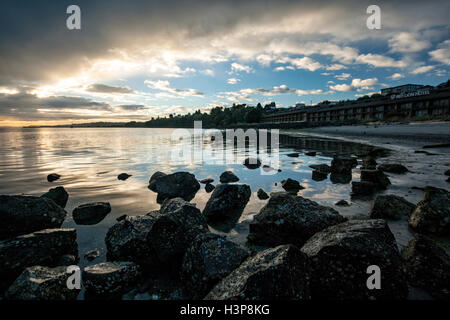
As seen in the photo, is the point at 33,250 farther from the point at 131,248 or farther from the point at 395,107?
the point at 395,107

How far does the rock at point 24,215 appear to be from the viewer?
4805mm

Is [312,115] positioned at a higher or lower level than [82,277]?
higher

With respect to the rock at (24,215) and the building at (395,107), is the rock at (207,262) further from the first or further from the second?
the building at (395,107)

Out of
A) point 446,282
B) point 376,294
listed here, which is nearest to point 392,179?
point 446,282

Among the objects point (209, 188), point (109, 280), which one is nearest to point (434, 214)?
point (109, 280)

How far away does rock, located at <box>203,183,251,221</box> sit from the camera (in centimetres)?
608

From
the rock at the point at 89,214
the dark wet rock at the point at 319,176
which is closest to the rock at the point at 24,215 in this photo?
the rock at the point at 89,214

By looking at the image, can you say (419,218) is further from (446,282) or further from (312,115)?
(312,115)

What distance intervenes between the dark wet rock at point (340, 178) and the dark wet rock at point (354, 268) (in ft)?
21.4

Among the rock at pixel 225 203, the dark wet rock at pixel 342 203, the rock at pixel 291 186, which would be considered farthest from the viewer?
the rock at pixel 291 186

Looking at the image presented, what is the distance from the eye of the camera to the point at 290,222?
461 centimetres

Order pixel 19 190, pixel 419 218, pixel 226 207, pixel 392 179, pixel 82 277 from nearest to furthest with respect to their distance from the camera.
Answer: pixel 82 277, pixel 419 218, pixel 226 207, pixel 392 179, pixel 19 190
